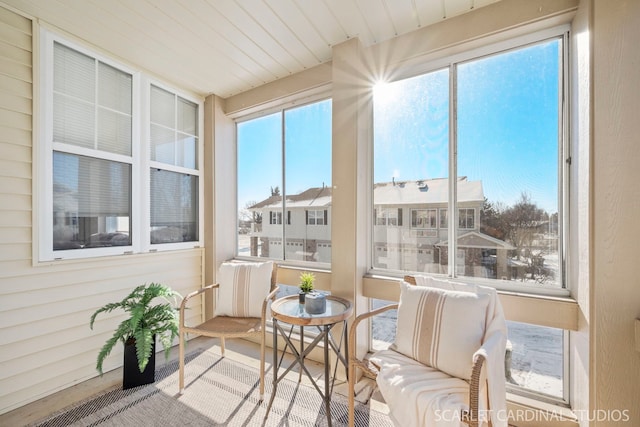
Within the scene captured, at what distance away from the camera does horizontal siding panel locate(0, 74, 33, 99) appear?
6.13ft

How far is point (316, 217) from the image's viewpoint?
274 centimetres

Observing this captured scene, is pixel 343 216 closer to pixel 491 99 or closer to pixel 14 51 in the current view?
pixel 491 99

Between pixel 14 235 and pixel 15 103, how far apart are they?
0.92 metres

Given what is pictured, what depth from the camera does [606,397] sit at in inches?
54.7

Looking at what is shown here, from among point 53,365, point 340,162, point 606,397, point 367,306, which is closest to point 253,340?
point 367,306

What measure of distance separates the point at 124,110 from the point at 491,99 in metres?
3.11

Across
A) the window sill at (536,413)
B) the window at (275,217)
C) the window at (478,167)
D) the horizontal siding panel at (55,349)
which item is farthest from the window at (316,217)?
the horizontal siding panel at (55,349)

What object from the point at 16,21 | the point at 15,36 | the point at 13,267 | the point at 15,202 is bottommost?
Answer: the point at 13,267

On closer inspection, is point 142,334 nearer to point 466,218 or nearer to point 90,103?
point 90,103

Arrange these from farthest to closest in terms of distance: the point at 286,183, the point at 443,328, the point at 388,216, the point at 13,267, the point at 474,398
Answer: the point at 286,183, the point at 388,216, the point at 13,267, the point at 443,328, the point at 474,398

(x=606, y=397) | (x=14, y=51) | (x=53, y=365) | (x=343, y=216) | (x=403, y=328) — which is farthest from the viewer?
(x=343, y=216)

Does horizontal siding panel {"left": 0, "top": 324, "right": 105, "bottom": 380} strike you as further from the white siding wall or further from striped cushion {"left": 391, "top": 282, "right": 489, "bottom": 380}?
striped cushion {"left": 391, "top": 282, "right": 489, "bottom": 380}

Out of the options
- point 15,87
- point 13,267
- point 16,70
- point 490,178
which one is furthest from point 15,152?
point 490,178

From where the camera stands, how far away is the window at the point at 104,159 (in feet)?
6.89
